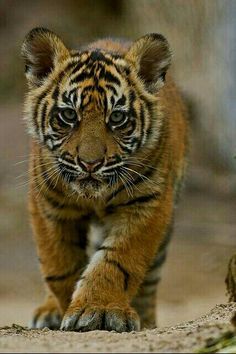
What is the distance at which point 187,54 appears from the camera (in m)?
11.5

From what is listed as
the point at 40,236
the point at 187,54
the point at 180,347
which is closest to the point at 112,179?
the point at 40,236

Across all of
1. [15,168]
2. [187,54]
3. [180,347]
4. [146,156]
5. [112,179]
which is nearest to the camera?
[180,347]

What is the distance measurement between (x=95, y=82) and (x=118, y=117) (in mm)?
244

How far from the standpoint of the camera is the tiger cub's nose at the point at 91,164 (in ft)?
16.3

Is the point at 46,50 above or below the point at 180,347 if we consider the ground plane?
above

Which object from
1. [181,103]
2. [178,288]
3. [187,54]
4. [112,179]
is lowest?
[178,288]

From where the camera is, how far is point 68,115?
5.23 meters

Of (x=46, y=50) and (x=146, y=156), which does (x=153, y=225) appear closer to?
(x=146, y=156)

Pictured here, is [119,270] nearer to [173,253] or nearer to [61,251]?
[61,251]

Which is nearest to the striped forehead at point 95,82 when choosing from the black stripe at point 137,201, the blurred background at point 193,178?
the black stripe at point 137,201

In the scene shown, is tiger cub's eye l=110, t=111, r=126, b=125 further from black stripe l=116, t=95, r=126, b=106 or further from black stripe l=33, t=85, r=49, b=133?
black stripe l=33, t=85, r=49, b=133

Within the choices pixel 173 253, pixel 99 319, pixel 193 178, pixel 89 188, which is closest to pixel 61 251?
pixel 89 188

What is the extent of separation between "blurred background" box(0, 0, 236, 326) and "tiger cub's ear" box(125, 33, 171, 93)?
3.38 metres

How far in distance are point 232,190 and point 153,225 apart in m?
6.51
